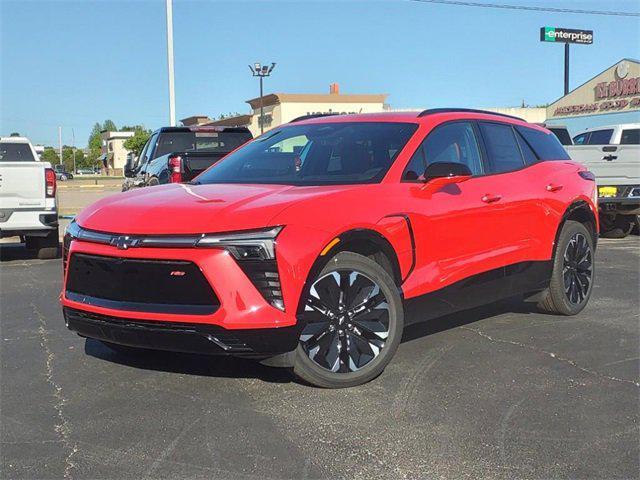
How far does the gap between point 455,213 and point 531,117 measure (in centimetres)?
5471

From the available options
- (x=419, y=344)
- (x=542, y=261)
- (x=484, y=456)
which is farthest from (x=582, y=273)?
(x=484, y=456)

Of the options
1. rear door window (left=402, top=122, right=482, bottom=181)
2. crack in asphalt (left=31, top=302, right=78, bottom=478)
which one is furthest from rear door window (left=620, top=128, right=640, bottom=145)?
crack in asphalt (left=31, top=302, right=78, bottom=478)

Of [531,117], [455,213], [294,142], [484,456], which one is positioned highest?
[531,117]

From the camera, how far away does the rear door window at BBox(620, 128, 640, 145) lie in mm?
15000

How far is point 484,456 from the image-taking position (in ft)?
10.5

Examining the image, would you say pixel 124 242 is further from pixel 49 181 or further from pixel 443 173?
pixel 49 181

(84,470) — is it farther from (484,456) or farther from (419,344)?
(419,344)

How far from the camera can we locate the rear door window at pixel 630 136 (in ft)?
49.2

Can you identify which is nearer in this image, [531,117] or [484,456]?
[484,456]

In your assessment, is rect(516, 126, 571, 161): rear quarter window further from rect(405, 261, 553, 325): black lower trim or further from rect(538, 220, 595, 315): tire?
rect(405, 261, 553, 325): black lower trim

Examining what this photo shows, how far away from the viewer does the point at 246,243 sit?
3660 mm

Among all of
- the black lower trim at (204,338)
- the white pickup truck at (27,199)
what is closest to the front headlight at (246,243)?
the black lower trim at (204,338)

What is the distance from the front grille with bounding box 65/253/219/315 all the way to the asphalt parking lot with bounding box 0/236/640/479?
0.58 metres

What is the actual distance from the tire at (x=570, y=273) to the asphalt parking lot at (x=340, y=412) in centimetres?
45
